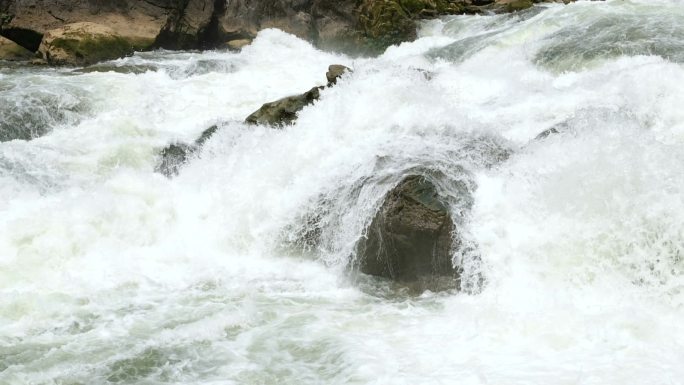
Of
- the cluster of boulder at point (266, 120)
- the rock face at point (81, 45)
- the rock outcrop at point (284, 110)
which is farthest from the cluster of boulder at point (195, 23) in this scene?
the rock outcrop at point (284, 110)

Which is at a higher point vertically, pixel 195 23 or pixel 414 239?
pixel 195 23

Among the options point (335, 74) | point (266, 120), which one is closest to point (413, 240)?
point (266, 120)

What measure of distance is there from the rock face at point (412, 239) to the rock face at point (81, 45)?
10827 mm

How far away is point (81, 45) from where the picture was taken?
584 inches

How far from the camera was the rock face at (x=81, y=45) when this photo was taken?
14664 millimetres

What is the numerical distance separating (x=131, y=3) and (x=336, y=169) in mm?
11691

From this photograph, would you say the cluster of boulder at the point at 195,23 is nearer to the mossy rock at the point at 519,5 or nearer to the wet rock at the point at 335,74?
the mossy rock at the point at 519,5

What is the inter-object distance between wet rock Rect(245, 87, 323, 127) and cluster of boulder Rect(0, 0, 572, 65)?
22.8 ft

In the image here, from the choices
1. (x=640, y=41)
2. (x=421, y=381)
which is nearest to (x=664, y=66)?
(x=640, y=41)

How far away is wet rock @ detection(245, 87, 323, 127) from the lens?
9.41m

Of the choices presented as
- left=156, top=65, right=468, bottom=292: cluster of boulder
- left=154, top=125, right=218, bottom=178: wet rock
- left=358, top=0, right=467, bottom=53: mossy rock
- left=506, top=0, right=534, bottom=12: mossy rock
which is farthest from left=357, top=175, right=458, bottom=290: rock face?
left=506, top=0, right=534, bottom=12: mossy rock

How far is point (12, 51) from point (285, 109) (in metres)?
9.34

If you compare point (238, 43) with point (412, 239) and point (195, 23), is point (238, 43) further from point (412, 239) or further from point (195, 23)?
point (412, 239)

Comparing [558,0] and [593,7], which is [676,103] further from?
[558,0]
